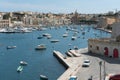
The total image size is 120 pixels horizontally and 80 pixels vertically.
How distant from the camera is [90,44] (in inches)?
2082

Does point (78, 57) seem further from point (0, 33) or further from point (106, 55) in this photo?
point (0, 33)

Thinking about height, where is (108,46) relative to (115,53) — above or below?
above

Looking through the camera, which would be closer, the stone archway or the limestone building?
the stone archway

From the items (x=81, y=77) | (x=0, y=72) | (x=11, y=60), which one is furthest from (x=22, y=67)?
(x=81, y=77)

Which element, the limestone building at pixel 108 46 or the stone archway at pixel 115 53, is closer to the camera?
the stone archway at pixel 115 53

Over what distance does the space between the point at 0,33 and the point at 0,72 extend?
335 ft

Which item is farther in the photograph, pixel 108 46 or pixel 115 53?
pixel 108 46

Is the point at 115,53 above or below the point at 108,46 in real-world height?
below

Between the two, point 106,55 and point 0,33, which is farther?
point 0,33

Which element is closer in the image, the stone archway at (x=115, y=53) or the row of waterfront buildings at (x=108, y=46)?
the stone archway at (x=115, y=53)

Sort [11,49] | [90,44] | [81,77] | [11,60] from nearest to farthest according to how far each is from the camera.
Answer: [81,77] < [90,44] < [11,60] < [11,49]

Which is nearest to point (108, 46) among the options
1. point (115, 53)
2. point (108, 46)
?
point (108, 46)

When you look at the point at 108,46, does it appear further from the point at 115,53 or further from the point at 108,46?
the point at 115,53

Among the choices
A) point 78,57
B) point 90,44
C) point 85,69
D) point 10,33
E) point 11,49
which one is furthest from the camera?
point 10,33
